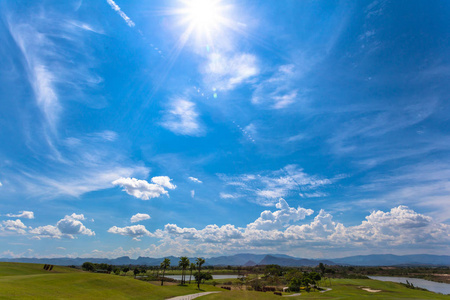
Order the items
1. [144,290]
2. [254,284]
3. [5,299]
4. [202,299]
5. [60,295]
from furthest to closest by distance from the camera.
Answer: [254,284], [144,290], [202,299], [60,295], [5,299]

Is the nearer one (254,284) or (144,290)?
(144,290)

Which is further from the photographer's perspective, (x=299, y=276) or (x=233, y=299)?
(x=299, y=276)

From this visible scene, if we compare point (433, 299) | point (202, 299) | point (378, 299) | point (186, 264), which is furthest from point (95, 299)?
point (433, 299)

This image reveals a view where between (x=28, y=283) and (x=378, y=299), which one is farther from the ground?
(x=28, y=283)

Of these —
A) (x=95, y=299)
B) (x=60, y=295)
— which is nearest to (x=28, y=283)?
(x=60, y=295)

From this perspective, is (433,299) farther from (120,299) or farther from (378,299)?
(120,299)

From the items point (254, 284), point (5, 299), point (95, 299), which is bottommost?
point (254, 284)

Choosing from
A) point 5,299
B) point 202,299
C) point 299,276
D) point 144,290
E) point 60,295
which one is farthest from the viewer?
point 299,276

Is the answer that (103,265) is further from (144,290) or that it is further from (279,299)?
(279,299)

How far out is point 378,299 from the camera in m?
70.9

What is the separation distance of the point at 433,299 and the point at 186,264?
9173 cm

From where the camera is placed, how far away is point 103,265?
16662cm

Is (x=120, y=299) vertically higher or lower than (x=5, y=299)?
lower

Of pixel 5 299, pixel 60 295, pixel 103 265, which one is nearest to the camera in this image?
pixel 5 299
